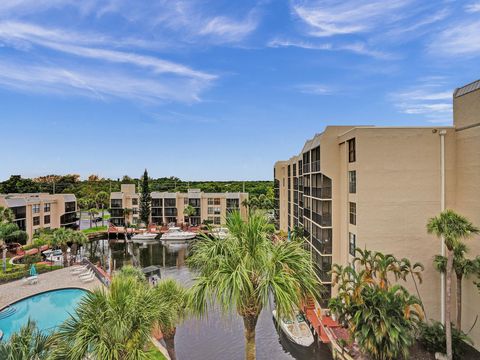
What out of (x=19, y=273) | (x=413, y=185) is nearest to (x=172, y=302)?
(x=413, y=185)

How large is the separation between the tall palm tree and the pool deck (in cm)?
1799

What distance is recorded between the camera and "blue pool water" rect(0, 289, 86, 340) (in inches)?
875

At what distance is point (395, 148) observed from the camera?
20.5 m

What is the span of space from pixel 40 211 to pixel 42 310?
1311 inches

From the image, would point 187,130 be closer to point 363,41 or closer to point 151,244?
point 151,244

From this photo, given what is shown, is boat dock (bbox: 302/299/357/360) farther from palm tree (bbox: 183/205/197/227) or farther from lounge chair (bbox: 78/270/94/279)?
palm tree (bbox: 183/205/197/227)

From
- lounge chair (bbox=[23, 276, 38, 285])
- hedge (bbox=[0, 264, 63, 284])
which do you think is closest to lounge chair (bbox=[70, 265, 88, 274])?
hedge (bbox=[0, 264, 63, 284])

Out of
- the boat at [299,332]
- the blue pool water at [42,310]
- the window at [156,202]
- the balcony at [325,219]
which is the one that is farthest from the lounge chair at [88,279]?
the window at [156,202]

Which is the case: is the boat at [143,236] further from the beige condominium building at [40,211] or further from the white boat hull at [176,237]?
the beige condominium building at [40,211]

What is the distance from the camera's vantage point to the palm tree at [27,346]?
7281 millimetres

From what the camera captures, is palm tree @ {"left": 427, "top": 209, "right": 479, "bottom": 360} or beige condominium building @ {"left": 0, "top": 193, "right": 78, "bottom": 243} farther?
beige condominium building @ {"left": 0, "top": 193, "right": 78, "bottom": 243}

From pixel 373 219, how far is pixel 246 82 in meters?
24.2

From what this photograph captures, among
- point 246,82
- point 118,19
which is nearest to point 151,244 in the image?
point 246,82

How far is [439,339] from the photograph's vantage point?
17328mm
